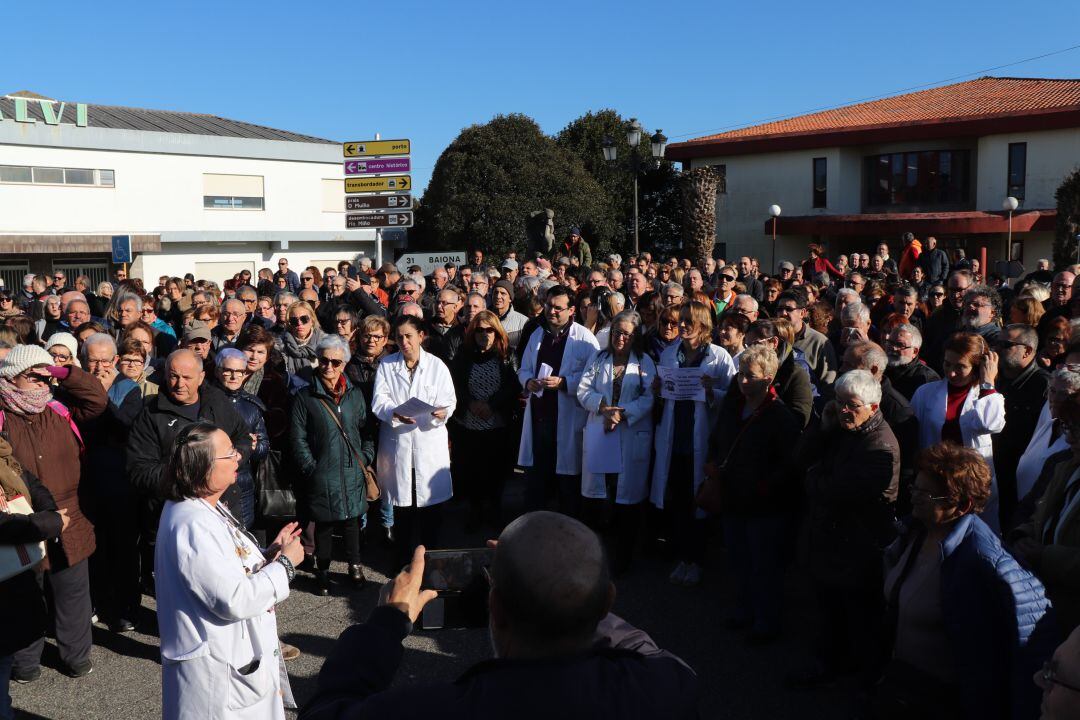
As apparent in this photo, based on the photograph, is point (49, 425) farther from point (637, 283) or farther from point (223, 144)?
point (223, 144)

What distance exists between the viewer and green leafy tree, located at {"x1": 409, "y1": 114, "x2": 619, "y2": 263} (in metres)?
29.7

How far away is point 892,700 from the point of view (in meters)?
3.21

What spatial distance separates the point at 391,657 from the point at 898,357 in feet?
15.1

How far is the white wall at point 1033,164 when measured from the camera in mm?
26344

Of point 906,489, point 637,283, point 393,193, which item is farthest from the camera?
point 393,193

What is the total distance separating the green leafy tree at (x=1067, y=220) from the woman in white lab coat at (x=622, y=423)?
20895 millimetres

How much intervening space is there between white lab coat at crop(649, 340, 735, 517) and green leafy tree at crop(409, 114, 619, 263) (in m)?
23.6

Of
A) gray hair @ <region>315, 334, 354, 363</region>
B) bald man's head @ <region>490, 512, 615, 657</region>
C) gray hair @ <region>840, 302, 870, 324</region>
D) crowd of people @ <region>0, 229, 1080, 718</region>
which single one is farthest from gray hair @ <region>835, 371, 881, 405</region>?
gray hair @ <region>315, 334, 354, 363</region>

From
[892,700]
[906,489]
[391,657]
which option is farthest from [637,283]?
[391,657]

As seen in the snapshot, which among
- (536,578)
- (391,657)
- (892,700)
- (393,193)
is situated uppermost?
(393,193)

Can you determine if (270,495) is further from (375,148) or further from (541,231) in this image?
(541,231)

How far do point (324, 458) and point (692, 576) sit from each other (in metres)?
2.64

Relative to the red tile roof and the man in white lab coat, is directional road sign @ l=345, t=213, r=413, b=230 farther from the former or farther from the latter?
the red tile roof

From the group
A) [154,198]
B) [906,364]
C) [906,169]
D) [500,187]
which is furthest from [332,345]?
[906,169]
